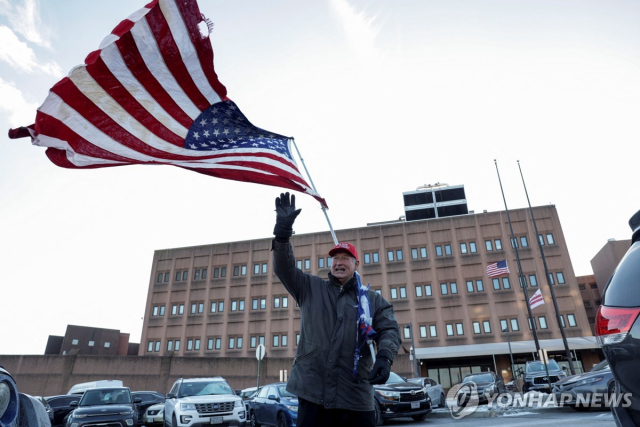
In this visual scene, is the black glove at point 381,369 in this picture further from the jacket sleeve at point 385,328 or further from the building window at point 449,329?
the building window at point 449,329

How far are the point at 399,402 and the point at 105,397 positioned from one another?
8.91 metres

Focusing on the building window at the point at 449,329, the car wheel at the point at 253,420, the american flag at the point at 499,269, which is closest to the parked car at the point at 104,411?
the car wheel at the point at 253,420

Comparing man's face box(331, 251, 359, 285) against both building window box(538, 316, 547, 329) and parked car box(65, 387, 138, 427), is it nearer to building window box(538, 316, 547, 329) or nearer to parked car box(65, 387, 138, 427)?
parked car box(65, 387, 138, 427)

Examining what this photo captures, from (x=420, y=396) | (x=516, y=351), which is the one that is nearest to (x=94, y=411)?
(x=420, y=396)

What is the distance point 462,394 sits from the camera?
16297 millimetres

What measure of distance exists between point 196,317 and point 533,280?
39856mm

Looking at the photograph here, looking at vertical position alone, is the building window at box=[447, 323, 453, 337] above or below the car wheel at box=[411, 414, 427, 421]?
above

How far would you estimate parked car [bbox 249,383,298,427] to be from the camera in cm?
1127

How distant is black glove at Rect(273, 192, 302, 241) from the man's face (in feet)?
1.70

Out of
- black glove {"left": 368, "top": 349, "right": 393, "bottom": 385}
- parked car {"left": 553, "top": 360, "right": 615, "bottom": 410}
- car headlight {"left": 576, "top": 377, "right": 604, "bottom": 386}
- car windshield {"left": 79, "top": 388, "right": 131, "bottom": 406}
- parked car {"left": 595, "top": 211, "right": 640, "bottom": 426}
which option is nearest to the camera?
parked car {"left": 595, "top": 211, "right": 640, "bottom": 426}

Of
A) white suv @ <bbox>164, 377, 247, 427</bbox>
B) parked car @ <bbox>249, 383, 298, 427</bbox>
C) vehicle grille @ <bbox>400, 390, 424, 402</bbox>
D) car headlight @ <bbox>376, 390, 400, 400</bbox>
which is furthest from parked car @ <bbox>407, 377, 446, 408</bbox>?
Result: white suv @ <bbox>164, 377, 247, 427</bbox>

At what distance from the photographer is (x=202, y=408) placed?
11.4m

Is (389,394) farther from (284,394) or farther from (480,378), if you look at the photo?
(480,378)

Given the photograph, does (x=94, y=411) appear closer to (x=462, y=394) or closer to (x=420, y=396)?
(x=420, y=396)
